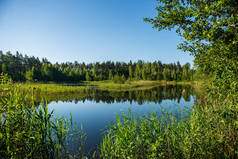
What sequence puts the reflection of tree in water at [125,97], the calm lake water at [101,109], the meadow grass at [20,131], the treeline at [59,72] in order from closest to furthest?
the meadow grass at [20,131]
the calm lake water at [101,109]
the reflection of tree in water at [125,97]
the treeline at [59,72]

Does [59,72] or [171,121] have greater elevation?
[59,72]

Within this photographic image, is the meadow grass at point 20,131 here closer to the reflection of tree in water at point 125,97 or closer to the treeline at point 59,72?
the reflection of tree in water at point 125,97

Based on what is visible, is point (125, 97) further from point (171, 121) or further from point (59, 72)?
point (59, 72)

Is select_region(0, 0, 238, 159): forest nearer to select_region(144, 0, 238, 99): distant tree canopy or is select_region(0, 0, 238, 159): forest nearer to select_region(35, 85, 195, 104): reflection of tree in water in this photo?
select_region(144, 0, 238, 99): distant tree canopy

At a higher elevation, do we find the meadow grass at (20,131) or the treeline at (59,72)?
the treeline at (59,72)

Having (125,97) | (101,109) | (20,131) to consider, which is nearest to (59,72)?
(125,97)

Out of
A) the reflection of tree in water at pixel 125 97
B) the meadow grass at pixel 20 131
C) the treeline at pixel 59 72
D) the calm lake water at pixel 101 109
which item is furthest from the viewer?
the treeline at pixel 59 72

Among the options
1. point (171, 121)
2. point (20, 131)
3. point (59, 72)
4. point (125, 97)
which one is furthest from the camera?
point (59, 72)

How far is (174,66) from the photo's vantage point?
378 feet

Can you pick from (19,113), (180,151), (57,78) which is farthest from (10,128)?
(57,78)

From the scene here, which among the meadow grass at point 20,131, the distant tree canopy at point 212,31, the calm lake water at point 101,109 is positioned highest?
the distant tree canopy at point 212,31

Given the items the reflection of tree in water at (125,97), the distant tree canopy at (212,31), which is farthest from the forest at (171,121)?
the reflection of tree in water at (125,97)

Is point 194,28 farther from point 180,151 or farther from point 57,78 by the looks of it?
point 57,78

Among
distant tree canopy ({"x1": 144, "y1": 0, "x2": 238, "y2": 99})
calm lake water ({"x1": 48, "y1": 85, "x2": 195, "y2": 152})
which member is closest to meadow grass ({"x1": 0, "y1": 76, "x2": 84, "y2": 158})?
calm lake water ({"x1": 48, "y1": 85, "x2": 195, "y2": 152})
